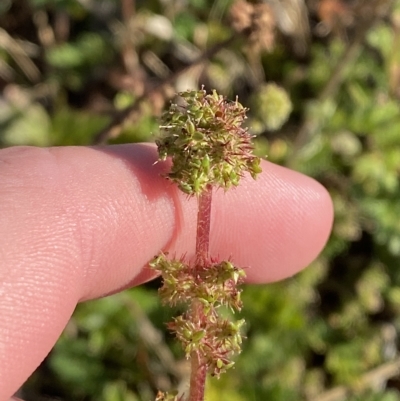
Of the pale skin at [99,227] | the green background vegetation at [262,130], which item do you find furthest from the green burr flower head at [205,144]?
the green background vegetation at [262,130]

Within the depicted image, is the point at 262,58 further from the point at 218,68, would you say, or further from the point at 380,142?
the point at 380,142

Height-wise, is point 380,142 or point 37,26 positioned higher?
point 37,26

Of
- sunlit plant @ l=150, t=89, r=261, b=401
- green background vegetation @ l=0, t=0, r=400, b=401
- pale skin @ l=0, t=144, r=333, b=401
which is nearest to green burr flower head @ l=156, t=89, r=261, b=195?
sunlit plant @ l=150, t=89, r=261, b=401

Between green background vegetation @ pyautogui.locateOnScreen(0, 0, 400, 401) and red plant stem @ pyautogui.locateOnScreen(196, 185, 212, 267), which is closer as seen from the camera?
red plant stem @ pyautogui.locateOnScreen(196, 185, 212, 267)

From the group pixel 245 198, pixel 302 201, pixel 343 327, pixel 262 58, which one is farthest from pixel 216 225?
pixel 262 58

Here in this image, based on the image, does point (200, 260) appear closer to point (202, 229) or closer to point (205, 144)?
point (202, 229)

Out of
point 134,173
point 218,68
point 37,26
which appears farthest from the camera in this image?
point 37,26

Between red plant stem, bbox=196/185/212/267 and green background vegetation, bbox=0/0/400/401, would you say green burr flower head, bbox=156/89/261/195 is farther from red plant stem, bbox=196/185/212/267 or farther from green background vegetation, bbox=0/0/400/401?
green background vegetation, bbox=0/0/400/401
